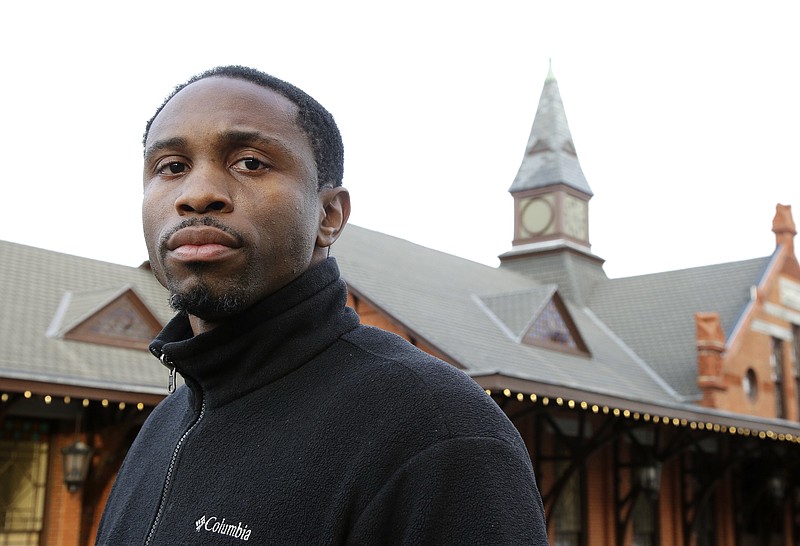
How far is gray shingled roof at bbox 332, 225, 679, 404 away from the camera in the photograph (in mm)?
14031

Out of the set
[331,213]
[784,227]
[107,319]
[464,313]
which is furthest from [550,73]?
[331,213]

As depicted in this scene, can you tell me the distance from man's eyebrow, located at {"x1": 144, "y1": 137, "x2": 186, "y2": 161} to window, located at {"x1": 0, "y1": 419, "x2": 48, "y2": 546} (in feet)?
30.6

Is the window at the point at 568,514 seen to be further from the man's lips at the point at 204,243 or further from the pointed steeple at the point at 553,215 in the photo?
the man's lips at the point at 204,243

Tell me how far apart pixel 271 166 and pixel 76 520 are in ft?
31.9

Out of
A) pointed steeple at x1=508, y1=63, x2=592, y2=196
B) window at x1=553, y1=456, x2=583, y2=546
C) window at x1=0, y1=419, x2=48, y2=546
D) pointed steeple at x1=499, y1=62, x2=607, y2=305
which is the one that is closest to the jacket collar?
window at x1=0, y1=419, x2=48, y2=546

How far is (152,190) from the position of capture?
145 cm

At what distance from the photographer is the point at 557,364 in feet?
51.8

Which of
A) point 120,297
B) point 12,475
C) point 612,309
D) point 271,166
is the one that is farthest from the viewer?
point 612,309

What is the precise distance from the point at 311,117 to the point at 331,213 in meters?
0.16

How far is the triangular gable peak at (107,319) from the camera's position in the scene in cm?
1133

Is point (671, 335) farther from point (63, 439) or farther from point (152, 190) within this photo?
point (152, 190)

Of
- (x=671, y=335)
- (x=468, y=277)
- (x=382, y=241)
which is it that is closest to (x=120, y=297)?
(x=382, y=241)

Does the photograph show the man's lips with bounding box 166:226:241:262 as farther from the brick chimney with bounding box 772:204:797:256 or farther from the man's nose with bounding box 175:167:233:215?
the brick chimney with bounding box 772:204:797:256

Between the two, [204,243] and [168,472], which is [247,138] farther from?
[168,472]
